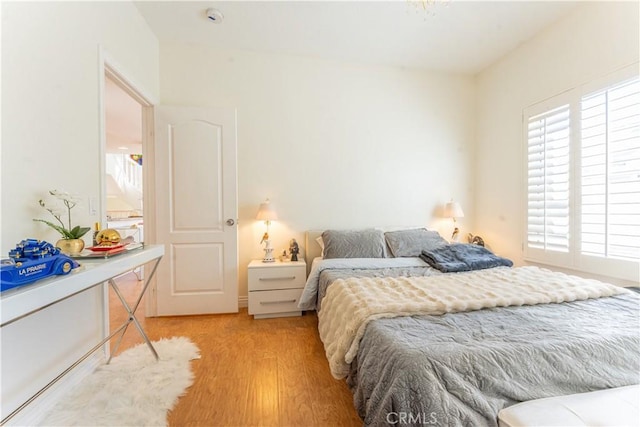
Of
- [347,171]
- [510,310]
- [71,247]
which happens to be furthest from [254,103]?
[510,310]

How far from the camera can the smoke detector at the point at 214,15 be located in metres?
2.36

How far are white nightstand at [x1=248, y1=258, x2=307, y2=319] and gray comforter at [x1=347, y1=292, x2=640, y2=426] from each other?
1451 millimetres

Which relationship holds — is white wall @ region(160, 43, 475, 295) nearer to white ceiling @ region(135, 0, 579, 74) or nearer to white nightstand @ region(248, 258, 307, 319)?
white ceiling @ region(135, 0, 579, 74)

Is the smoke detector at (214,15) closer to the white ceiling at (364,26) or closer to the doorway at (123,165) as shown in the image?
the white ceiling at (364,26)

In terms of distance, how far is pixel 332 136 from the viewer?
319cm

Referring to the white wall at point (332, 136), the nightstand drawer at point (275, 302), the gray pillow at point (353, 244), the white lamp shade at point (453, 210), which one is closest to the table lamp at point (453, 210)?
the white lamp shade at point (453, 210)

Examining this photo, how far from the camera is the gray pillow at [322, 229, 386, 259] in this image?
2729mm

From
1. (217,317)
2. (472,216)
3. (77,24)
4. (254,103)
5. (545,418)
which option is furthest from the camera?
(472,216)

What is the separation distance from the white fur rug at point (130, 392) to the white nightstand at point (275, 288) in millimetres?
732

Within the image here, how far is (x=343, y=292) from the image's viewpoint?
1.73 meters

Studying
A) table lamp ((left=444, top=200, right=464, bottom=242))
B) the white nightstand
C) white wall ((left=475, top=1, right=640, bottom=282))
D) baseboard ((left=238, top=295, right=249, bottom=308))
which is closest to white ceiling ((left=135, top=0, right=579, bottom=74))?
white wall ((left=475, top=1, right=640, bottom=282))

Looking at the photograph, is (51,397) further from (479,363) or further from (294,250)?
(479,363)

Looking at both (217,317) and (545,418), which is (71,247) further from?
(545,418)

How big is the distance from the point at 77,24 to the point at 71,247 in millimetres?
1404
